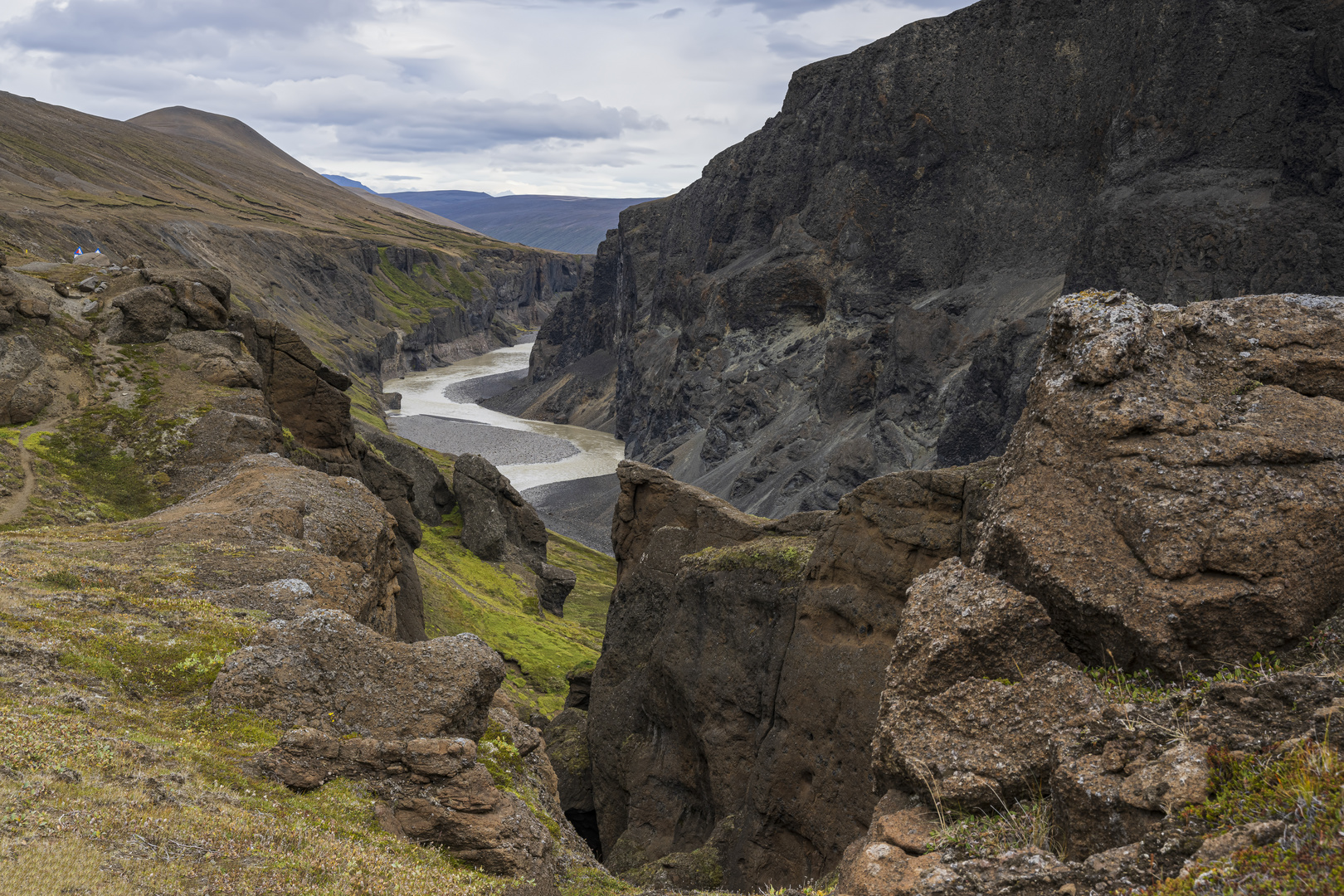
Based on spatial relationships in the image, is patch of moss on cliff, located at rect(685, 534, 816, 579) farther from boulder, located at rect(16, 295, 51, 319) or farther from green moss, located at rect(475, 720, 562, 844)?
boulder, located at rect(16, 295, 51, 319)

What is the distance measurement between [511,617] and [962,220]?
2514 inches

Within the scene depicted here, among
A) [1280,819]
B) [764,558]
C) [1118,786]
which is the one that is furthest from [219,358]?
[1280,819]

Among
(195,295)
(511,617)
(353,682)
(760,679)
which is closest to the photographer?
(353,682)

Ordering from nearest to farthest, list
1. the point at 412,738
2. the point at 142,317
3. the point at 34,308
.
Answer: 1. the point at 412,738
2. the point at 34,308
3. the point at 142,317

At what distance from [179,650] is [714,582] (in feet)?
50.4

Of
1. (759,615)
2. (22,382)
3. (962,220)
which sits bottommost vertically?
(759,615)

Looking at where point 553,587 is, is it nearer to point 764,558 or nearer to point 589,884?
point 764,558

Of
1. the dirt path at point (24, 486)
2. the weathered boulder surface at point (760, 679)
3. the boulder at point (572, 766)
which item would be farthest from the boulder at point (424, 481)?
the weathered boulder surface at point (760, 679)

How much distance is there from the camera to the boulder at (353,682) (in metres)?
15.5

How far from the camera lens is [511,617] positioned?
54.6 m

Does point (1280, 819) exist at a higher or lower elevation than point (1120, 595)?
lower

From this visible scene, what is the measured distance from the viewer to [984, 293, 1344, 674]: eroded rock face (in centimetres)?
1095

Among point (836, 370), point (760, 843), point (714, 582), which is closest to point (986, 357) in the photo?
point (836, 370)

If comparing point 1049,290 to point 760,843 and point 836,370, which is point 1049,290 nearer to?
point 836,370
